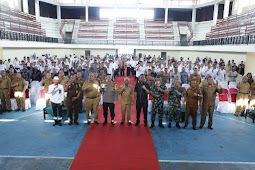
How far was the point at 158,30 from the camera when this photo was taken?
111 feet

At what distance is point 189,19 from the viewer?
35938 millimetres

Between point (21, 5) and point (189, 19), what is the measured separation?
28.1 meters

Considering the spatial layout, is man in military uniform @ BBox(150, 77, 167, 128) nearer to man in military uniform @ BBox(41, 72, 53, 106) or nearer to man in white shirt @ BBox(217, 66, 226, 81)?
man in military uniform @ BBox(41, 72, 53, 106)

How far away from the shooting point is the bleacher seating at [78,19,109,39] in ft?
107

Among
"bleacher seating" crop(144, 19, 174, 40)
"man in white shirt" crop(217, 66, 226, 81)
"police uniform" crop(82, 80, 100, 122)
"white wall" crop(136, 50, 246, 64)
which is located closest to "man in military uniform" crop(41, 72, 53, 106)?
"police uniform" crop(82, 80, 100, 122)

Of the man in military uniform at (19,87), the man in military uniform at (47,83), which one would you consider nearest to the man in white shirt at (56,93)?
the man in military uniform at (47,83)

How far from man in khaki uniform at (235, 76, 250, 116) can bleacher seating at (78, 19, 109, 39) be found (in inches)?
1066

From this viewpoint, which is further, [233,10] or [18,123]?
[233,10]

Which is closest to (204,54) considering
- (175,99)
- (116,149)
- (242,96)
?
(242,96)

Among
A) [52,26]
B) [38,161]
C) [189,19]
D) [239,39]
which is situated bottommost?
[38,161]

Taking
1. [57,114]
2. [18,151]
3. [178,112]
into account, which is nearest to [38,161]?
[18,151]

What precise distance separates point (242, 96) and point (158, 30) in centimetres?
2752

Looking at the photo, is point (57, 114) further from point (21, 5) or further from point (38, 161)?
point (21, 5)

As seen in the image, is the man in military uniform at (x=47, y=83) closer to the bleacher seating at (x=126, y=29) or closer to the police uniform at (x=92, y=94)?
the police uniform at (x=92, y=94)
